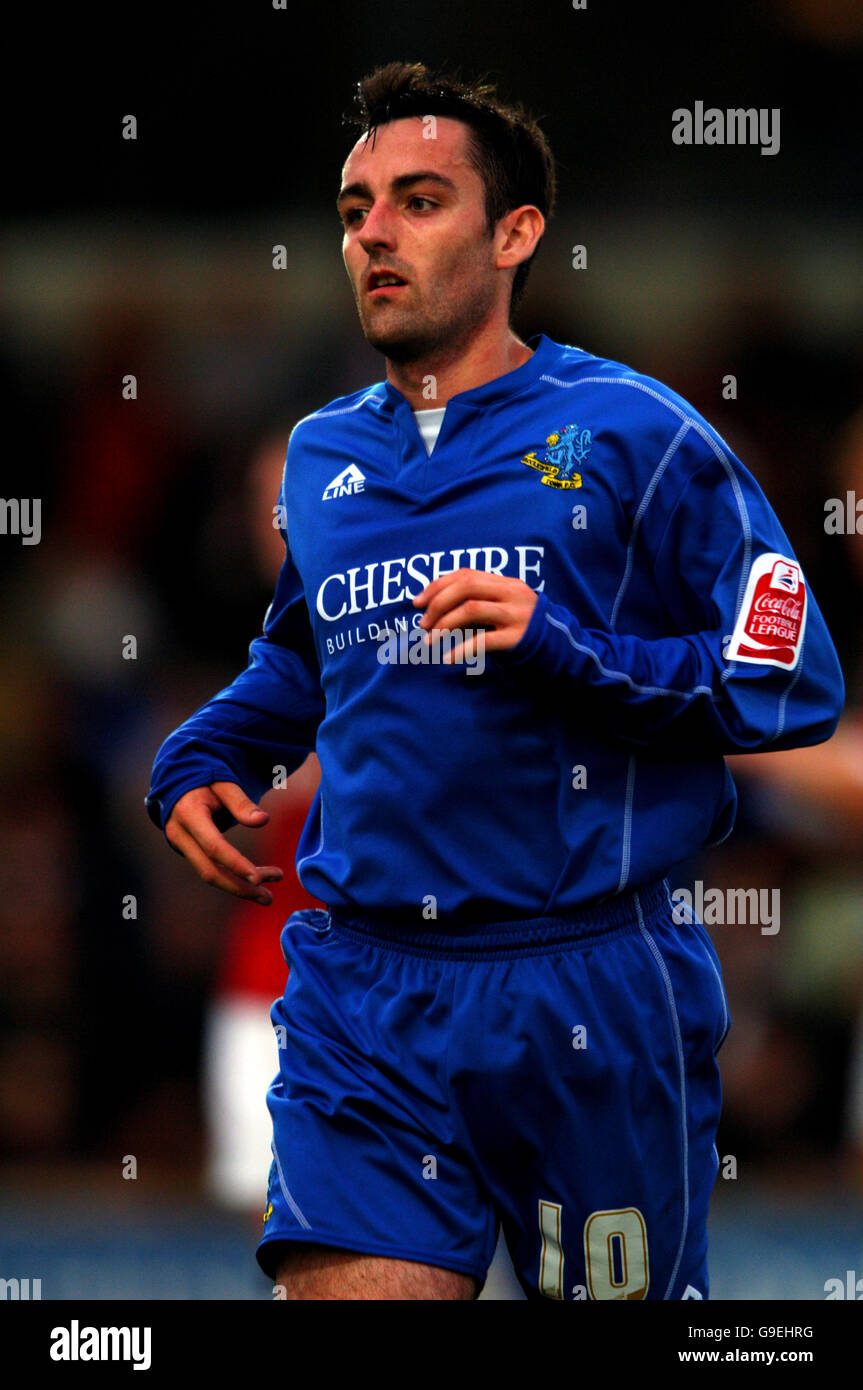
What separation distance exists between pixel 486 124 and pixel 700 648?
989 millimetres

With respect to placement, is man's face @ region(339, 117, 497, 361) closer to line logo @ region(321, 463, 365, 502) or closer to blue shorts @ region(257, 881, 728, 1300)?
line logo @ region(321, 463, 365, 502)

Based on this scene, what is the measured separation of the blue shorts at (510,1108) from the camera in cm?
276

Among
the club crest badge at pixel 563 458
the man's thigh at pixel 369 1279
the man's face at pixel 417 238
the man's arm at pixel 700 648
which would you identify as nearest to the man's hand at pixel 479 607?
the man's arm at pixel 700 648

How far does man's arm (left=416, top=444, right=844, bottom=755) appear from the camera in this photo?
8.71ft

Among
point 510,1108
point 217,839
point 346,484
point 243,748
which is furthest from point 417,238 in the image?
point 510,1108

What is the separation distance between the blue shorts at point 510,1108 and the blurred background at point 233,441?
6.35ft

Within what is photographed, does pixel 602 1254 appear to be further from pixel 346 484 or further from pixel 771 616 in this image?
pixel 346 484

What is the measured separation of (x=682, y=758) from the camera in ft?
9.53

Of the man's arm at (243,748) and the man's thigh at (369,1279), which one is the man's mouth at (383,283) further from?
the man's thigh at (369,1279)

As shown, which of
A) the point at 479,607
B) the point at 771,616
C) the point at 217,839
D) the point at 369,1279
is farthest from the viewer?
the point at 217,839

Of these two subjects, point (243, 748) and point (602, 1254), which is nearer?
point (602, 1254)

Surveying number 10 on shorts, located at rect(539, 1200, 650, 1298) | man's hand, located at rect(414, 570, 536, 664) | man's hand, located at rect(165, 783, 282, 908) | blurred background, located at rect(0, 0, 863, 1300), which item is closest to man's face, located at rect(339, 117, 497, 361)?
man's hand, located at rect(414, 570, 536, 664)

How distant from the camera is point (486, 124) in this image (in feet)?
10.3
